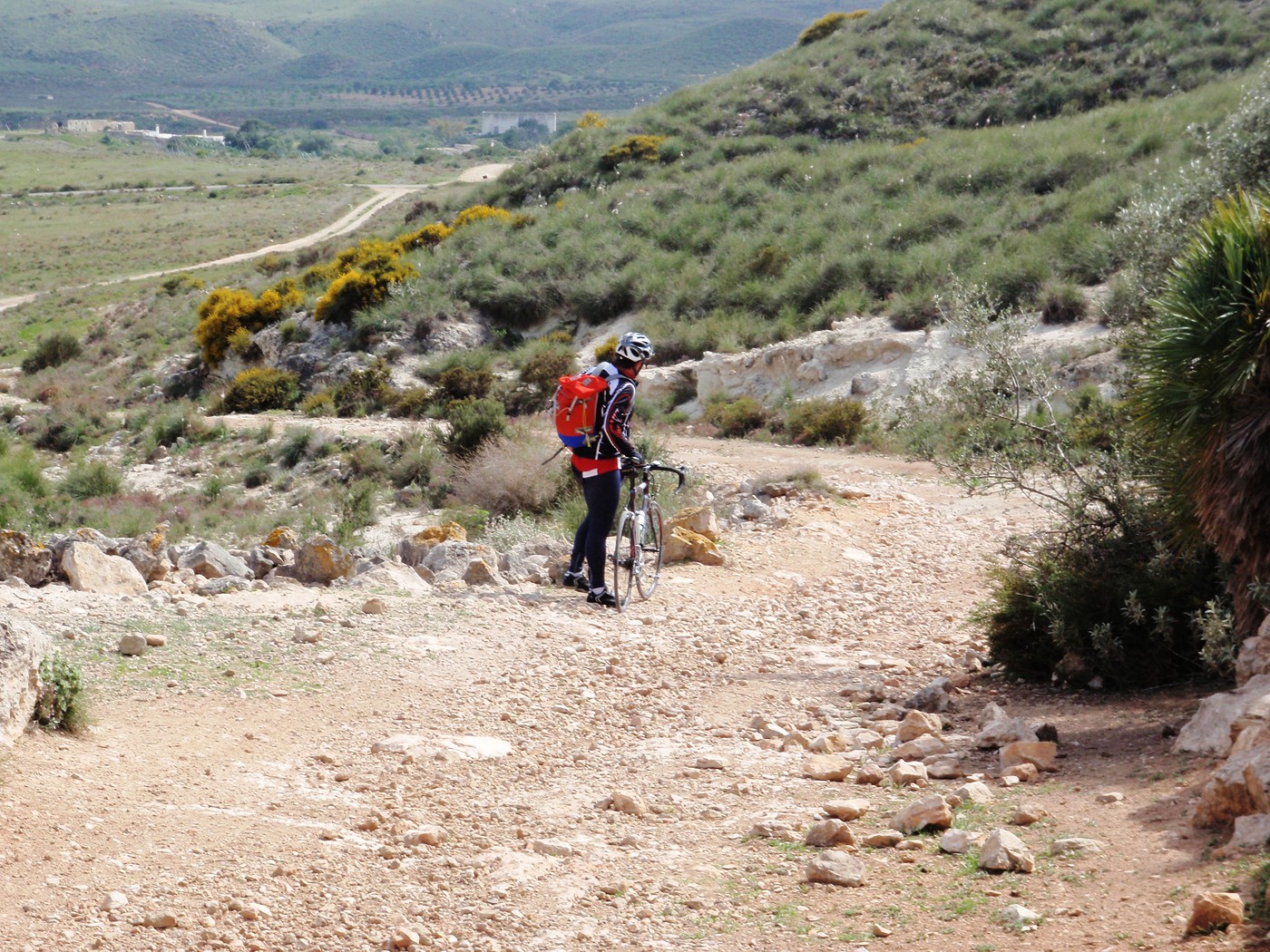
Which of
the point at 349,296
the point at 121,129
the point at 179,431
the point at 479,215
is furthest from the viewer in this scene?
the point at 121,129

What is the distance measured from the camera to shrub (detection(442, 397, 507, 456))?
55.0 ft

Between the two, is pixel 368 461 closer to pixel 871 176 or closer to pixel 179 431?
pixel 179 431

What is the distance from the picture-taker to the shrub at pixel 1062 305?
724 inches

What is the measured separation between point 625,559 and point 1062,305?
12387mm

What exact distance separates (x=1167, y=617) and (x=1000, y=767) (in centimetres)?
172

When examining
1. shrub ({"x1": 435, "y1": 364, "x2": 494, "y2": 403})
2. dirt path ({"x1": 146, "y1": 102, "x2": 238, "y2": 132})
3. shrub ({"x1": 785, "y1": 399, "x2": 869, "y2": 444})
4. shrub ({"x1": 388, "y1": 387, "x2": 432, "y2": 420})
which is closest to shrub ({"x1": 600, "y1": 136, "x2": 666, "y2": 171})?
shrub ({"x1": 435, "y1": 364, "x2": 494, "y2": 403})

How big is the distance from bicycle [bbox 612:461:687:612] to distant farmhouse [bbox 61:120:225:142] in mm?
160172

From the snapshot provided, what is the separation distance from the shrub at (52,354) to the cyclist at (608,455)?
2981cm

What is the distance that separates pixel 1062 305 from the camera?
728 inches

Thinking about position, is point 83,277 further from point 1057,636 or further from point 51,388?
point 1057,636

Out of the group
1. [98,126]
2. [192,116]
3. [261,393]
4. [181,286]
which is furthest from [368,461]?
[192,116]

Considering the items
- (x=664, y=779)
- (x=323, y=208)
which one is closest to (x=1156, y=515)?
(x=664, y=779)

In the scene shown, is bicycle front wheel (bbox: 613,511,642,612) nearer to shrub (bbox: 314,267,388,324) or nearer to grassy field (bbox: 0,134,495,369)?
shrub (bbox: 314,267,388,324)

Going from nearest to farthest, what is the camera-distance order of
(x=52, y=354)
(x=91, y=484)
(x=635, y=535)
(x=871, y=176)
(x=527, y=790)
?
(x=527, y=790) → (x=635, y=535) → (x=91, y=484) → (x=871, y=176) → (x=52, y=354)
